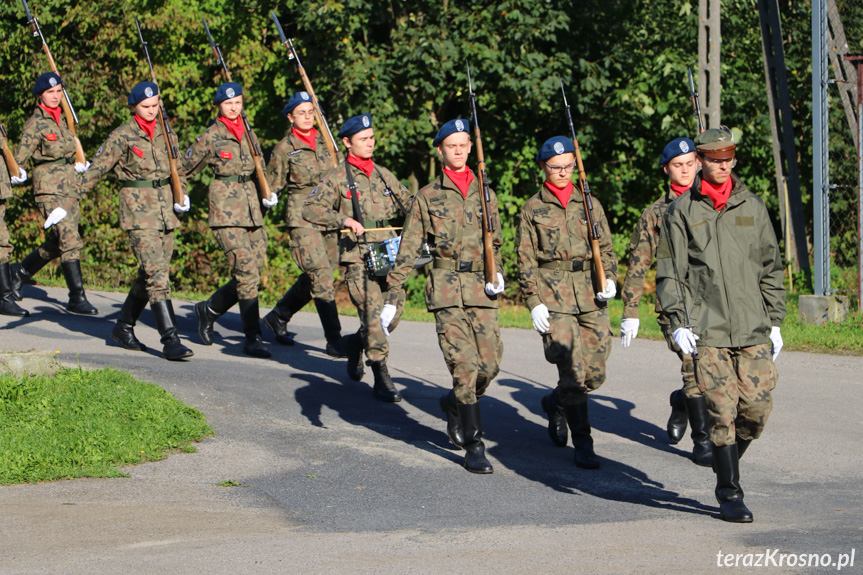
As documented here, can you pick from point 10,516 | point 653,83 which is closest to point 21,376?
point 10,516

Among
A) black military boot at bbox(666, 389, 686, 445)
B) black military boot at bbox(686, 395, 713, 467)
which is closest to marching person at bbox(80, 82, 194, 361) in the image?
black military boot at bbox(666, 389, 686, 445)

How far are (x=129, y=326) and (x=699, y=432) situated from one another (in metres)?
5.63

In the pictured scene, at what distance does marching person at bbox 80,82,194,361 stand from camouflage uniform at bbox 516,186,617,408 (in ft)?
12.6

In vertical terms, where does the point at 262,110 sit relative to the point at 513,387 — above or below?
above

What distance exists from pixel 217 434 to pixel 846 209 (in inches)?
421

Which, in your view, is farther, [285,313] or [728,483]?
[285,313]

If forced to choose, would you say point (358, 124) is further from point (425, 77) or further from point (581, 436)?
point (425, 77)

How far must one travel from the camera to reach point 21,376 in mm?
8523

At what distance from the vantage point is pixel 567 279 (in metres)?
7.30

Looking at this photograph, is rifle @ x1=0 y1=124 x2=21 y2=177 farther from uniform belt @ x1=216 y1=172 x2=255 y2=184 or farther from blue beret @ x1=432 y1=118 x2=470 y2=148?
blue beret @ x1=432 y1=118 x2=470 y2=148

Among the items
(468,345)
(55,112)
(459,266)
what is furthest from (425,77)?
(468,345)

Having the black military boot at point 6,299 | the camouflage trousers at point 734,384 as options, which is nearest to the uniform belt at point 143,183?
the black military boot at point 6,299

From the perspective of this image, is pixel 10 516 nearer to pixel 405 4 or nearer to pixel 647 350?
pixel 647 350

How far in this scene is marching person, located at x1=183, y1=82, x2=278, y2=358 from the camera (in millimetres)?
10117
